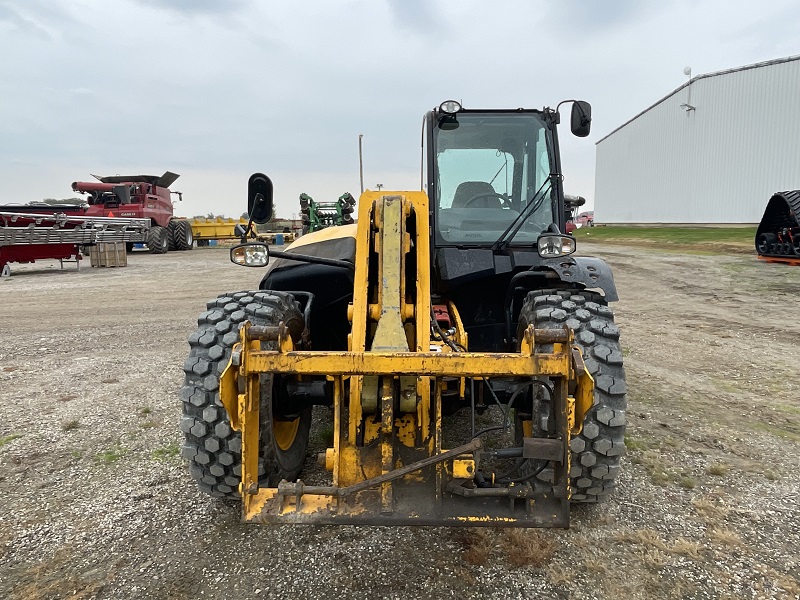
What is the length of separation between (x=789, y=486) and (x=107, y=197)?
23.9m

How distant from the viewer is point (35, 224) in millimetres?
14328

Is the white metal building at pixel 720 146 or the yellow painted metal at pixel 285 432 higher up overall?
the white metal building at pixel 720 146

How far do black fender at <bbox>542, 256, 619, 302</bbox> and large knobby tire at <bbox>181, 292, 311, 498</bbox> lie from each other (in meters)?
1.77

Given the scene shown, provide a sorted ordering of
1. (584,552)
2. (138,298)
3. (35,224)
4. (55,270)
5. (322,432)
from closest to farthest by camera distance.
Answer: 1. (584,552)
2. (322,432)
3. (138,298)
4. (35,224)
5. (55,270)

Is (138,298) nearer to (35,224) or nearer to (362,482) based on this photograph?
(35,224)

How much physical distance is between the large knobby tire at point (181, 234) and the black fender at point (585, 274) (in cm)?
2281

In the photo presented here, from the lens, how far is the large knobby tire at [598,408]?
250 cm

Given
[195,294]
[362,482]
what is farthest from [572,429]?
[195,294]

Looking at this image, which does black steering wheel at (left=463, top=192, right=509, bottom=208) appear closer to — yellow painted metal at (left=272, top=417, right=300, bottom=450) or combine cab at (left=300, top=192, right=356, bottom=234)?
yellow painted metal at (left=272, top=417, right=300, bottom=450)

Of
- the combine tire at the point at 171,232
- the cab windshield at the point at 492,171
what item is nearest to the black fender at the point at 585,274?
the cab windshield at the point at 492,171

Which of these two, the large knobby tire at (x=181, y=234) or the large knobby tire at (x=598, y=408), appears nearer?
the large knobby tire at (x=598, y=408)

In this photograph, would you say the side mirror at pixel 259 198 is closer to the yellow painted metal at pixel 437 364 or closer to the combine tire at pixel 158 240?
the yellow painted metal at pixel 437 364

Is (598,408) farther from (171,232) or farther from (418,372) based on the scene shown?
(171,232)

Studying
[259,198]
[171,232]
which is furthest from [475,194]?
[171,232]
